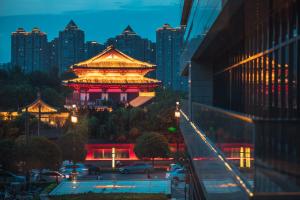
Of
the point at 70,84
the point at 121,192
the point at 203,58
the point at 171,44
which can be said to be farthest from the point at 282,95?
Result: the point at 171,44

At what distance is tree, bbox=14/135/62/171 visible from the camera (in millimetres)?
27047

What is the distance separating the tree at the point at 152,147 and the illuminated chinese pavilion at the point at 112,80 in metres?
20.6

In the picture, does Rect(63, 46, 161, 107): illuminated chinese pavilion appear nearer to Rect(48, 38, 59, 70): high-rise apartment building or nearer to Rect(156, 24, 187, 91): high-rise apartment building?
Rect(156, 24, 187, 91): high-rise apartment building

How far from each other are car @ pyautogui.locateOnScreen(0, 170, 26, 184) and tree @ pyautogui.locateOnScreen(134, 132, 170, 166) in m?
7.12

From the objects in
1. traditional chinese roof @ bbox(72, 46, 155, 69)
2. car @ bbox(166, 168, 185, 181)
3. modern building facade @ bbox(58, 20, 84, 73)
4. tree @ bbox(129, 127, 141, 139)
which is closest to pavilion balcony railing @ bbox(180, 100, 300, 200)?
car @ bbox(166, 168, 185, 181)

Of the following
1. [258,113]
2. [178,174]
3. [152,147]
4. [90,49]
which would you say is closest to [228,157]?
[258,113]

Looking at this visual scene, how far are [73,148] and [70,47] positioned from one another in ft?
296

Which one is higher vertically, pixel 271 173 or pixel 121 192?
pixel 271 173

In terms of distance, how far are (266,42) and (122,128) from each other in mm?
29484

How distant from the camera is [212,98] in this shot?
59.7ft

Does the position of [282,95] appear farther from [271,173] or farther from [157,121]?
[157,121]

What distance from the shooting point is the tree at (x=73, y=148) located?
31.6m

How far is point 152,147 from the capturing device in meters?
32.4

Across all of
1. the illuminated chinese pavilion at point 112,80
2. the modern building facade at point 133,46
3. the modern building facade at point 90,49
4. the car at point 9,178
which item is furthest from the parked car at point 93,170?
the modern building facade at point 90,49
